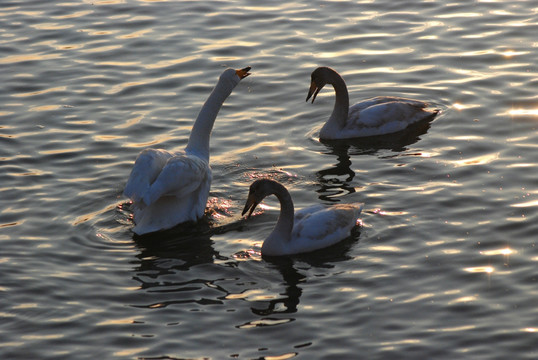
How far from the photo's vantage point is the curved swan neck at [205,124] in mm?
13961

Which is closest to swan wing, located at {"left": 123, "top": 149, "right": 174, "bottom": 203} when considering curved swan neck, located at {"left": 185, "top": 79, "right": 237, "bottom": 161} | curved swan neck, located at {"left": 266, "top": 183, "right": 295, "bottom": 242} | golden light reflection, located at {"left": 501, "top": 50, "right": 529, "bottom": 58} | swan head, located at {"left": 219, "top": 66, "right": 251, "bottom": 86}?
curved swan neck, located at {"left": 185, "top": 79, "right": 237, "bottom": 161}

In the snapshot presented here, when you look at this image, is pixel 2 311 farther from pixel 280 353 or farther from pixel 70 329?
pixel 280 353

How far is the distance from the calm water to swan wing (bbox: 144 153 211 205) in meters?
0.55

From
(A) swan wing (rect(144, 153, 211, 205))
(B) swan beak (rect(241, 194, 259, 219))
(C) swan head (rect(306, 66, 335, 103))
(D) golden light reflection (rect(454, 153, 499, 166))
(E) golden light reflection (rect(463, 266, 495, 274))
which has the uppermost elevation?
(C) swan head (rect(306, 66, 335, 103))

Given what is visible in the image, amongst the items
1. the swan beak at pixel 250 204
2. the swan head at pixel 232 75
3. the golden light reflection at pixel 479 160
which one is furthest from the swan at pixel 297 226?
the swan head at pixel 232 75

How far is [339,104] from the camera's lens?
15992mm

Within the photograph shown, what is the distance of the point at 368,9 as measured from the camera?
67.1ft

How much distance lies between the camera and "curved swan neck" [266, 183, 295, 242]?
12.1m

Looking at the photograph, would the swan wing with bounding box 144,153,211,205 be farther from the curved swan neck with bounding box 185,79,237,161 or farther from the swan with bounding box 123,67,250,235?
the curved swan neck with bounding box 185,79,237,161

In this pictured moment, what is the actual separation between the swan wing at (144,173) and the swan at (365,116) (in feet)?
11.1

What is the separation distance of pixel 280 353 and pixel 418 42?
9688mm

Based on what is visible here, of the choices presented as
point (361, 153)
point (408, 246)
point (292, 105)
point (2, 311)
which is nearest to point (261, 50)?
point (292, 105)

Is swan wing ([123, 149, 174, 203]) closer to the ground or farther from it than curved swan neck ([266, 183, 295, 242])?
farther from it

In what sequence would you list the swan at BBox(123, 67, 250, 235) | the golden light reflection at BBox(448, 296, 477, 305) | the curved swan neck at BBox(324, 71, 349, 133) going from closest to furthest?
1. the golden light reflection at BBox(448, 296, 477, 305)
2. the swan at BBox(123, 67, 250, 235)
3. the curved swan neck at BBox(324, 71, 349, 133)
